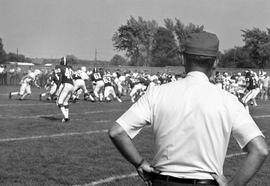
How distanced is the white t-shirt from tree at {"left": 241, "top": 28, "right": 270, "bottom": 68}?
7966 centimetres

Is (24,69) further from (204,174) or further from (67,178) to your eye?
(204,174)

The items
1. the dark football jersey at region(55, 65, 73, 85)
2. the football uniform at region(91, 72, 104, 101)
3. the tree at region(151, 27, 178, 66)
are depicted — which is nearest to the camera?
the dark football jersey at region(55, 65, 73, 85)

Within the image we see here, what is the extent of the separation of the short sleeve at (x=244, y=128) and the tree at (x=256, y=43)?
79.7m

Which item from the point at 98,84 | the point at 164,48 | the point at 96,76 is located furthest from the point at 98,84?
the point at 164,48

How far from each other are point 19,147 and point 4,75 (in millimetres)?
39432

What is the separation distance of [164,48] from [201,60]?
9115 cm

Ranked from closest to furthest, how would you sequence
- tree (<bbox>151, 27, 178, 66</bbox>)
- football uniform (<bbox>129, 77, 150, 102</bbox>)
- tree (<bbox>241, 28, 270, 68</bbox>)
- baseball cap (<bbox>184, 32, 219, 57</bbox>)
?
baseball cap (<bbox>184, 32, 219, 57</bbox>) → football uniform (<bbox>129, 77, 150, 102</bbox>) → tree (<bbox>241, 28, 270, 68</bbox>) → tree (<bbox>151, 27, 178, 66</bbox>)

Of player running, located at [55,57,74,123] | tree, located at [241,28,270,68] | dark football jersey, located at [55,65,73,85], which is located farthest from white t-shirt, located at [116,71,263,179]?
tree, located at [241,28,270,68]

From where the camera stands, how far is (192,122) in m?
3.11

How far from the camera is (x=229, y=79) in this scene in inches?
1553

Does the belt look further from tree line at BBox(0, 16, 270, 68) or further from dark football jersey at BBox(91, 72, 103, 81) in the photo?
tree line at BBox(0, 16, 270, 68)

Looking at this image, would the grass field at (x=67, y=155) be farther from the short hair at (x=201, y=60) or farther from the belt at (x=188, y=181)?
the short hair at (x=201, y=60)

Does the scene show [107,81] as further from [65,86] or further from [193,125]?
[193,125]

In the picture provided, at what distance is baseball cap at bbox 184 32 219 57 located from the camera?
10.4 ft
